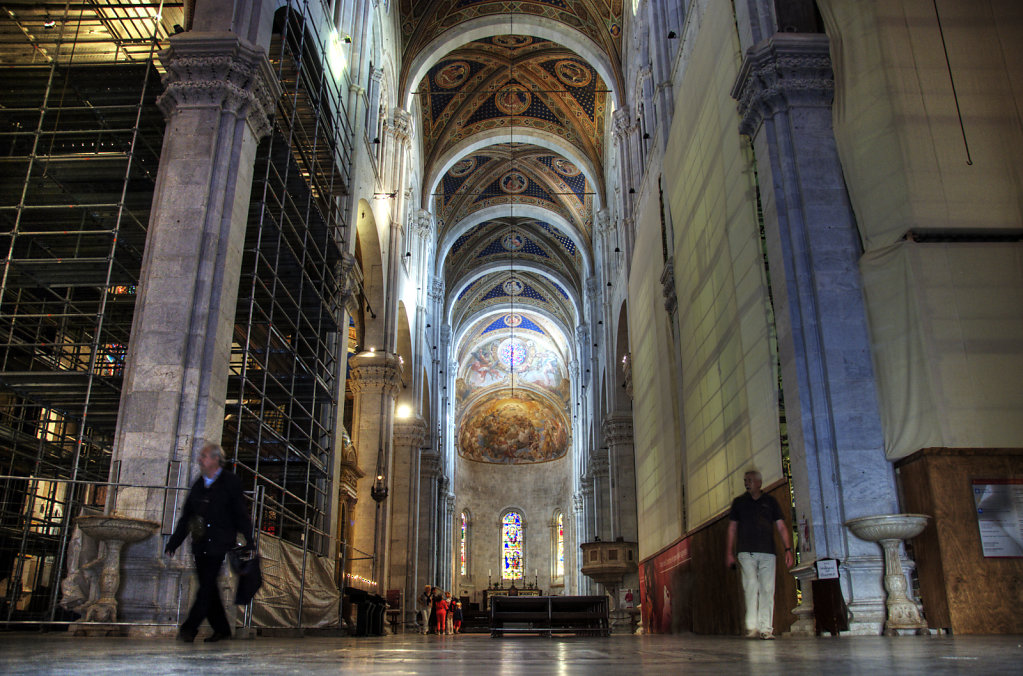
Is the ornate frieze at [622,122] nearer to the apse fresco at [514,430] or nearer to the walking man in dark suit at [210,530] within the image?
the walking man in dark suit at [210,530]

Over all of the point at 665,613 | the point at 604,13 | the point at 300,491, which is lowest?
the point at 665,613

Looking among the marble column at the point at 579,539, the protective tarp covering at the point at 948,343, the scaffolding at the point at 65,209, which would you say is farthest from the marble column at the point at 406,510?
the protective tarp covering at the point at 948,343

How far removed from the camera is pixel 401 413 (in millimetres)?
21062

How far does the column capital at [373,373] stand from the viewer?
60.8 feet

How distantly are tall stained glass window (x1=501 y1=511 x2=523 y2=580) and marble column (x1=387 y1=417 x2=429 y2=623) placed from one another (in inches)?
802

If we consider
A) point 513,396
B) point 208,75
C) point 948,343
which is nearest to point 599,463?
point 513,396

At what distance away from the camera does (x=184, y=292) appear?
8.08 m

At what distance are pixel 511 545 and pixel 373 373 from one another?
2777 cm

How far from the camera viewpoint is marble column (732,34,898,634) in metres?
7.21

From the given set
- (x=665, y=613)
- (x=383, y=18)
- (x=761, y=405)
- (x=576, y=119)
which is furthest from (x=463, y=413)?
(x=761, y=405)

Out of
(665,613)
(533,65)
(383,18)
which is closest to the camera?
(665,613)

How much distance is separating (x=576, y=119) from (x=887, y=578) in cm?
2154

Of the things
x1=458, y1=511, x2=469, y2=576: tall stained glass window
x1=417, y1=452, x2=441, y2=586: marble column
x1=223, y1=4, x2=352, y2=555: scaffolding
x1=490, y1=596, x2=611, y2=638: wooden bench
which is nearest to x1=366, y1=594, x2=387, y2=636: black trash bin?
x1=223, y1=4, x2=352, y2=555: scaffolding

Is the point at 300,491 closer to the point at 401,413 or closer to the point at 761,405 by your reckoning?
the point at 401,413
